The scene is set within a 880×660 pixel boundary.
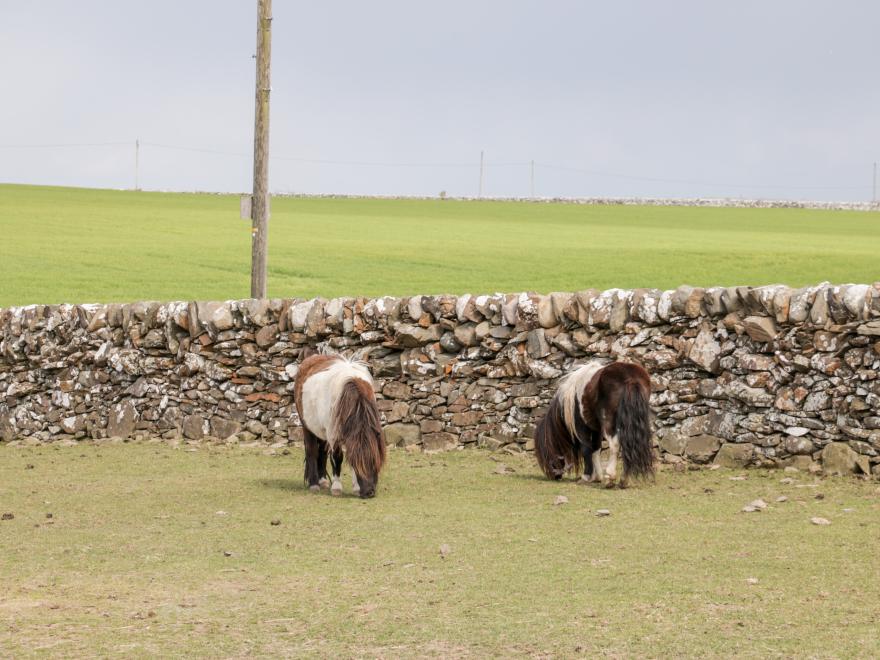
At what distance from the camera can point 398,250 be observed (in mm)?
34906

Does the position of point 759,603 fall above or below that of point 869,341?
below

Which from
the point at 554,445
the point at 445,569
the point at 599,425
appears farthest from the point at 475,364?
the point at 445,569

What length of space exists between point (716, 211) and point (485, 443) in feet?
158

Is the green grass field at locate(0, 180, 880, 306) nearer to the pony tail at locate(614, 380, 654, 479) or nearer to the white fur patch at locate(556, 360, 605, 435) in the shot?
the white fur patch at locate(556, 360, 605, 435)

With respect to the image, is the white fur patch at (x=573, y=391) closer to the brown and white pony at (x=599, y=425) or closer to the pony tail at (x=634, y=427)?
the brown and white pony at (x=599, y=425)

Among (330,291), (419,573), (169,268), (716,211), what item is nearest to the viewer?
(419,573)

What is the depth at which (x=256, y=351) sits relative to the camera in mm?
16203

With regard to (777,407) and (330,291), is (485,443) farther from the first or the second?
(330,291)

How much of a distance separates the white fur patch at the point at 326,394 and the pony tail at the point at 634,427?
2.37 meters

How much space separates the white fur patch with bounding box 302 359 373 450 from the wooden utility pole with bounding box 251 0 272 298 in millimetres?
5887

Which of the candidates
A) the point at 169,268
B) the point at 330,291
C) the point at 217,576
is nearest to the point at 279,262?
the point at 169,268

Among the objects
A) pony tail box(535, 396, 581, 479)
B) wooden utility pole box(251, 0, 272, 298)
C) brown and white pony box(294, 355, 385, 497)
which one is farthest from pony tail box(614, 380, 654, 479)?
wooden utility pole box(251, 0, 272, 298)

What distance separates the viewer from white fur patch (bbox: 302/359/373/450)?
36.8 ft

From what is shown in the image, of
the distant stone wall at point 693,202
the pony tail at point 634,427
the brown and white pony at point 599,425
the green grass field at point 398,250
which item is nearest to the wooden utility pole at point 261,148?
the brown and white pony at point 599,425
